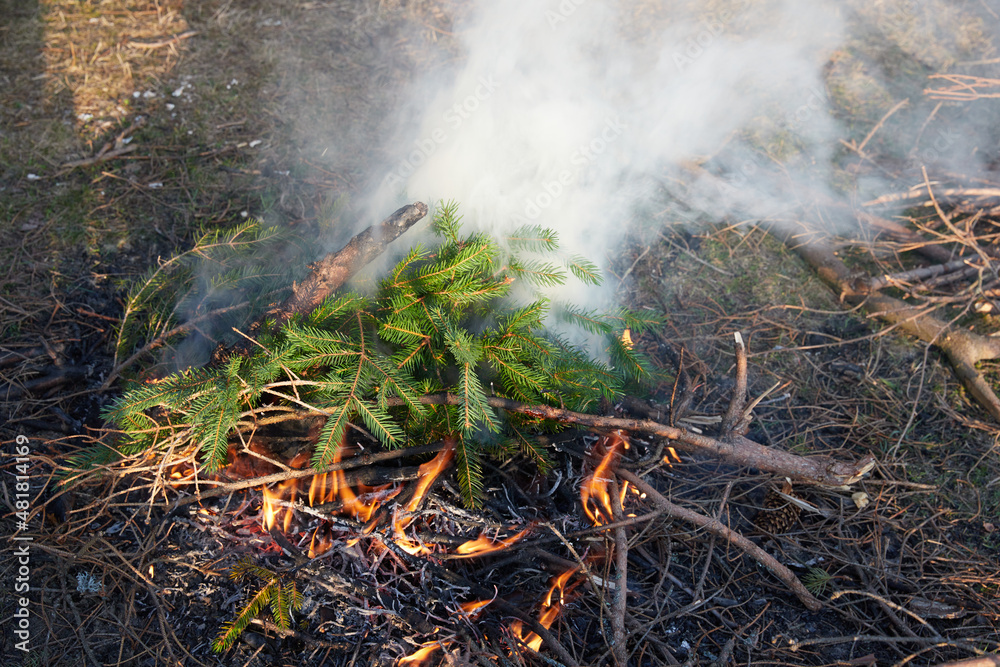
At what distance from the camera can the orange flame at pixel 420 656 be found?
179 cm

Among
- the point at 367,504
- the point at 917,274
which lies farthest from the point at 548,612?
the point at 917,274

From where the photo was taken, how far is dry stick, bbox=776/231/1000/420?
273cm

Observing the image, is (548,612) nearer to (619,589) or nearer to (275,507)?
(619,589)

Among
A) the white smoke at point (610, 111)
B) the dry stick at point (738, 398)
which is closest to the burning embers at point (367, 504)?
the dry stick at point (738, 398)

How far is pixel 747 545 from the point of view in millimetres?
2086

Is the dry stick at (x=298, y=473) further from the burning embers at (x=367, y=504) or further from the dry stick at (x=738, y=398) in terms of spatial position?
the dry stick at (x=738, y=398)

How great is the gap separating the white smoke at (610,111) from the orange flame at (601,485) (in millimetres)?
1216

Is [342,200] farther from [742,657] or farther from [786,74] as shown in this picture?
[786,74]

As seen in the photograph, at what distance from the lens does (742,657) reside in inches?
77.0

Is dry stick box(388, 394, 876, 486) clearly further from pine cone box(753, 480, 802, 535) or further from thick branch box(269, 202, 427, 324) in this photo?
thick branch box(269, 202, 427, 324)

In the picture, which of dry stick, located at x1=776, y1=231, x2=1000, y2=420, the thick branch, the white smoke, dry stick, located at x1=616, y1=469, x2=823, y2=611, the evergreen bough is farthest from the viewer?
the white smoke

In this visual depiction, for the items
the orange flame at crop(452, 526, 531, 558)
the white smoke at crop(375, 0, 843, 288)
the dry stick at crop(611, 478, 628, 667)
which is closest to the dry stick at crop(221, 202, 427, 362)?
the white smoke at crop(375, 0, 843, 288)

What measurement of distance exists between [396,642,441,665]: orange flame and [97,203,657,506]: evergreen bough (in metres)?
0.51

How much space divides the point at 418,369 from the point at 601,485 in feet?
2.99
